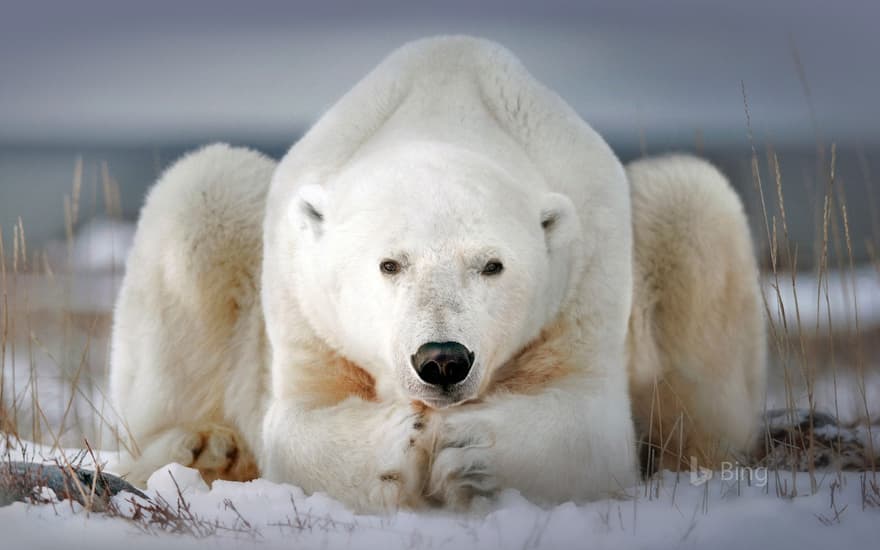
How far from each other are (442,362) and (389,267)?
378 mm

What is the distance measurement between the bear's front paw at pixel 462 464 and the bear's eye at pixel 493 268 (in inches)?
18.6

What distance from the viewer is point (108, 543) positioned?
2607mm

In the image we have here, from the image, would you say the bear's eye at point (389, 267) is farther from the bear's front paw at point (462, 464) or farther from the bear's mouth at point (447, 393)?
the bear's front paw at point (462, 464)

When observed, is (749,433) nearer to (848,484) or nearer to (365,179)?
(848,484)

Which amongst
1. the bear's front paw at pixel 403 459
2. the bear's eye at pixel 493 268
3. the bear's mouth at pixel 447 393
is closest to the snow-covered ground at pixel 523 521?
the bear's front paw at pixel 403 459

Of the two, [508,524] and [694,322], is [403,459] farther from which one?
[694,322]

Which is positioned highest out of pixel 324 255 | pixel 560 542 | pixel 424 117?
pixel 424 117

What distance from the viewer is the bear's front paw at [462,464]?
3150 millimetres

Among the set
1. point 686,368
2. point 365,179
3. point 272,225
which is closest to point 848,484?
point 686,368

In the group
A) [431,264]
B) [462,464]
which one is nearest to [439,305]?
[431,264]

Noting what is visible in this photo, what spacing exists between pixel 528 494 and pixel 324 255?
0.94 meters

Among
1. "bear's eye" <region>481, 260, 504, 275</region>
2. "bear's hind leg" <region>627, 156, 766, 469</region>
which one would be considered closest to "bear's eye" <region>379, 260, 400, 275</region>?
"bear's eye" <region>481, 260, 504, 275</region>

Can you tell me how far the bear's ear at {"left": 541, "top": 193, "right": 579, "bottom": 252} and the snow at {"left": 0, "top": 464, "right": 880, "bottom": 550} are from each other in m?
0.78
